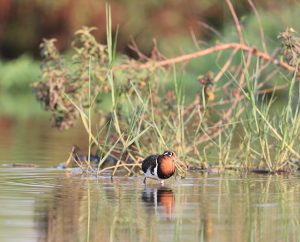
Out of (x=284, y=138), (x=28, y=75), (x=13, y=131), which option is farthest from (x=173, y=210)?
(x=28, y=75)

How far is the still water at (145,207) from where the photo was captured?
7.77m

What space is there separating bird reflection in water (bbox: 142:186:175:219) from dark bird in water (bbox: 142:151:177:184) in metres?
0.13

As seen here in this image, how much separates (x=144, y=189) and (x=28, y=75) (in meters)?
21.3

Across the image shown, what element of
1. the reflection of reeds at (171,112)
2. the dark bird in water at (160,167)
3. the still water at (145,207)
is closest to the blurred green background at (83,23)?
the reflection of reeds at (171,112)

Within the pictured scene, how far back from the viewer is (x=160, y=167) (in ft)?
35.4

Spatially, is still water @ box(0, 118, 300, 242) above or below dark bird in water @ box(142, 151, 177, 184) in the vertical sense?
below

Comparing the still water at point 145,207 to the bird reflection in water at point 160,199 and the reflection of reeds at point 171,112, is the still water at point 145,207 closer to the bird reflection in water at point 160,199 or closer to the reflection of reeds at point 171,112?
the bird reflection in water at point 160,199

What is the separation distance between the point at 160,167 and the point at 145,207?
1.65 meters

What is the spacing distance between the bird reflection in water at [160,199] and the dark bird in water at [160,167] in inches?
5.0

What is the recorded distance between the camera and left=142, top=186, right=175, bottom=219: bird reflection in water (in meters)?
8.99

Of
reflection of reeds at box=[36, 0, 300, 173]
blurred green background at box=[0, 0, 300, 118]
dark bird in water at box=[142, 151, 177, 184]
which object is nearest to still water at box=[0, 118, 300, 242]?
dark bird in water at box=[142, 151, 177, 184]

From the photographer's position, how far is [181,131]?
1238 cm

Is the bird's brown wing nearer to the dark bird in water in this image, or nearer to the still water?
the dark bird in water

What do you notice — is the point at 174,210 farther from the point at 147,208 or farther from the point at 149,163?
the point at 149,163
